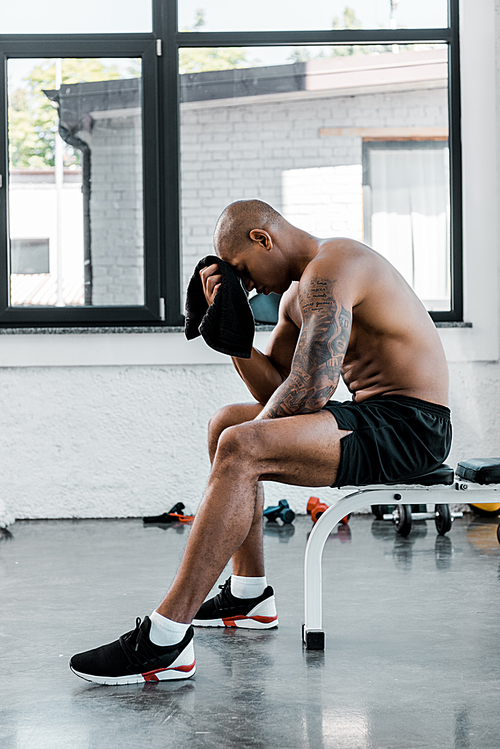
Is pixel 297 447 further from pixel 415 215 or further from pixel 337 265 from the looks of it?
pixel 415 215

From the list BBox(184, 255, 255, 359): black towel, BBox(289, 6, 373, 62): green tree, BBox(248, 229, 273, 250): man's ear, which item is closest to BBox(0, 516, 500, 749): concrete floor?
BBox(184, 255, 255, 359): black towel

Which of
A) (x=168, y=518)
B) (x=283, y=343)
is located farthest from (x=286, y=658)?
(x=168, y=518)

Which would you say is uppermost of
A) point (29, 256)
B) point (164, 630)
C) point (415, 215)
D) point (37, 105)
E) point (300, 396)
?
point (37, 105)

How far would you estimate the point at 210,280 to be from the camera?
1.92 metres

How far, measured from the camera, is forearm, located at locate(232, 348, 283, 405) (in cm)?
216

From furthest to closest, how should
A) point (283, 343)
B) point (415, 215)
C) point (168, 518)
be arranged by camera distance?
point (415, 215) < point (168, 518) < point (283, 343)

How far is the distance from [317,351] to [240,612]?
29.9 inches

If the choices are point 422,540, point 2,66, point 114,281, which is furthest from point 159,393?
point 2,66

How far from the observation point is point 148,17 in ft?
12.8

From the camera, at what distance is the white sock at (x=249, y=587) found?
6.79ft

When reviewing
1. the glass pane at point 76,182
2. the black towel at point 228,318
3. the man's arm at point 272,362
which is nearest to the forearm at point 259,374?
the man's arm at point 272,362

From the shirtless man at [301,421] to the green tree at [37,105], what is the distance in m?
2.30

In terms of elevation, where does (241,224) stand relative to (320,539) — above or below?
above

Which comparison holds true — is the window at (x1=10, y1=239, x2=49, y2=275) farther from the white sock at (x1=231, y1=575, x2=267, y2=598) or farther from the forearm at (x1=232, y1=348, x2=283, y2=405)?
the white sock at (x1=231, y1=575, x2=267, y2=598)
